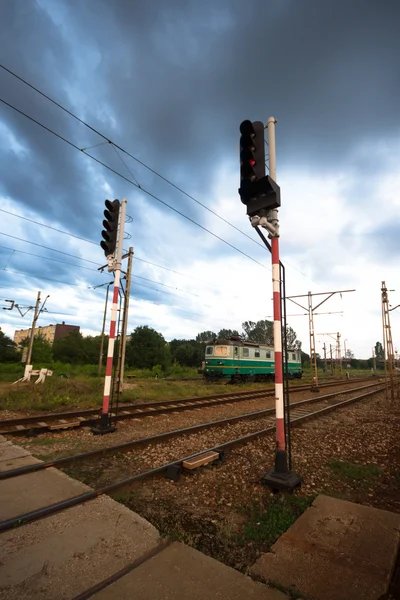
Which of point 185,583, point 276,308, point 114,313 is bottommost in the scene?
point 185,583

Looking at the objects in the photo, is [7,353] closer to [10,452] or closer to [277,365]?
[10,452]

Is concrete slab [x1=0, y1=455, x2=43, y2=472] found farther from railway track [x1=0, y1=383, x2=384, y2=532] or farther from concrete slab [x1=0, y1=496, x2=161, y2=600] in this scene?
concrete slab [x1=0, y1=496, x2=161, y2=600]

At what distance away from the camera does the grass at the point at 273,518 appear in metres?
3.46

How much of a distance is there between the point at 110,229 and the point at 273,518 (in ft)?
25.2

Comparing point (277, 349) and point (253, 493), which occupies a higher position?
point (277, 349)

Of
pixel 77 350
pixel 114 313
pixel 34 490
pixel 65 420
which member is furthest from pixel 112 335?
pixel 77 350

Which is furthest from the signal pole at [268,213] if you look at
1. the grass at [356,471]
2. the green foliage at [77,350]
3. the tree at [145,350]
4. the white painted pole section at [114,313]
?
the green foliage at [77,350]

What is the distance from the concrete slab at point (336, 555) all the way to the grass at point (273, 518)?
15cm

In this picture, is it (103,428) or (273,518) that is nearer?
(273,518)

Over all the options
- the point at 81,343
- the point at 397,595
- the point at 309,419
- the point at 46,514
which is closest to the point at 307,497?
the point at 397,595

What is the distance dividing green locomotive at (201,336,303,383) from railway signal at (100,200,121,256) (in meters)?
17.2

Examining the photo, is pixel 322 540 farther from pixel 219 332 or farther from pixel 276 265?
pixel 219 332

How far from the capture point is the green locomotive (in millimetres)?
24422

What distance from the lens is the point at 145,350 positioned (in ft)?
158
